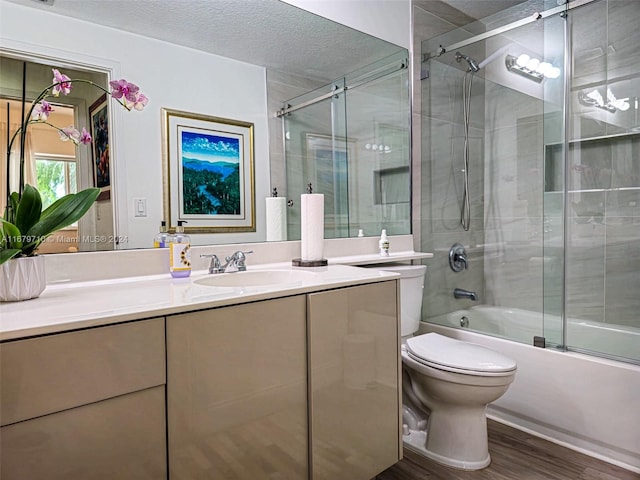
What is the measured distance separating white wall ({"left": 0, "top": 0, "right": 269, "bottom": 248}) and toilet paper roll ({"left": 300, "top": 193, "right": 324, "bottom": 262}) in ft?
0.64

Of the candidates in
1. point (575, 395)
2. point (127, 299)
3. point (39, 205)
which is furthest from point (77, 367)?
point (575, 395)

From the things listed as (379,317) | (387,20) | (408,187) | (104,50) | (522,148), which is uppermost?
(387,20)

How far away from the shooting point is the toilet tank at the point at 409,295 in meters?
1.94

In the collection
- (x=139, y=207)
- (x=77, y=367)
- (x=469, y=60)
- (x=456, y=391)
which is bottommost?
(x=456, y=391)

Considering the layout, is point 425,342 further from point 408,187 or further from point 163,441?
point 163,441

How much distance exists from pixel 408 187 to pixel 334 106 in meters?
0.67

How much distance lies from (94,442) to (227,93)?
1.29 metres

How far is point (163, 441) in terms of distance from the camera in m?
0.90

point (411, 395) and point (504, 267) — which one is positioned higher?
point (504, 267)

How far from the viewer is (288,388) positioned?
1.13 meters

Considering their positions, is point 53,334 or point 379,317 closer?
point 53,334

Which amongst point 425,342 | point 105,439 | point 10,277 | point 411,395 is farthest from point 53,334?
point 411,395

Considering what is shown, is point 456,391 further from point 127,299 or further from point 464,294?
point 127,299

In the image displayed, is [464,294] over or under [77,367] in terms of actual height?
under
